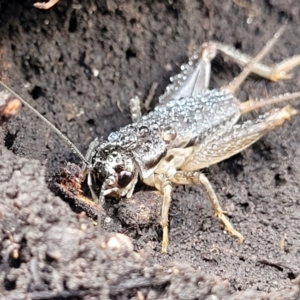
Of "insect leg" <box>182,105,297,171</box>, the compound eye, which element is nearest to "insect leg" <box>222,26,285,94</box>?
Answer: "insect leg" <box>182,105,297,171</box>

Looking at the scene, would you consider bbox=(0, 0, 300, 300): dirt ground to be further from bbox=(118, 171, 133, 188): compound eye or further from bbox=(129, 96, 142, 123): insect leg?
bbox=(118, 171, 133, 188): compound eye

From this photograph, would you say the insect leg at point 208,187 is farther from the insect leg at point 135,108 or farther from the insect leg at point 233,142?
the insect leg at point 135,108

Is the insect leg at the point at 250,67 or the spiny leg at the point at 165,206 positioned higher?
the insect leg at the point at 250,67

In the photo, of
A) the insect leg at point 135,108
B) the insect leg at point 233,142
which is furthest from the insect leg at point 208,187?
the insect leg at point 135,108

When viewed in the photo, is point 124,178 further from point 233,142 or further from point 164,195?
point 233,142

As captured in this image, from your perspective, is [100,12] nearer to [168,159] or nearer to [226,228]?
[168,159]

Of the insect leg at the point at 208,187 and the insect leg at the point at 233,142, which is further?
the insect leg at the point at 233,142

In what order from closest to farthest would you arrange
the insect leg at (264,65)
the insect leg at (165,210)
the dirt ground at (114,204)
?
the dirt ground at (114,204) → the insect leg at (165,210) → the insect leg at (264,65)

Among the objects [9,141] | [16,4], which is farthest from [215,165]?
[16,4]
